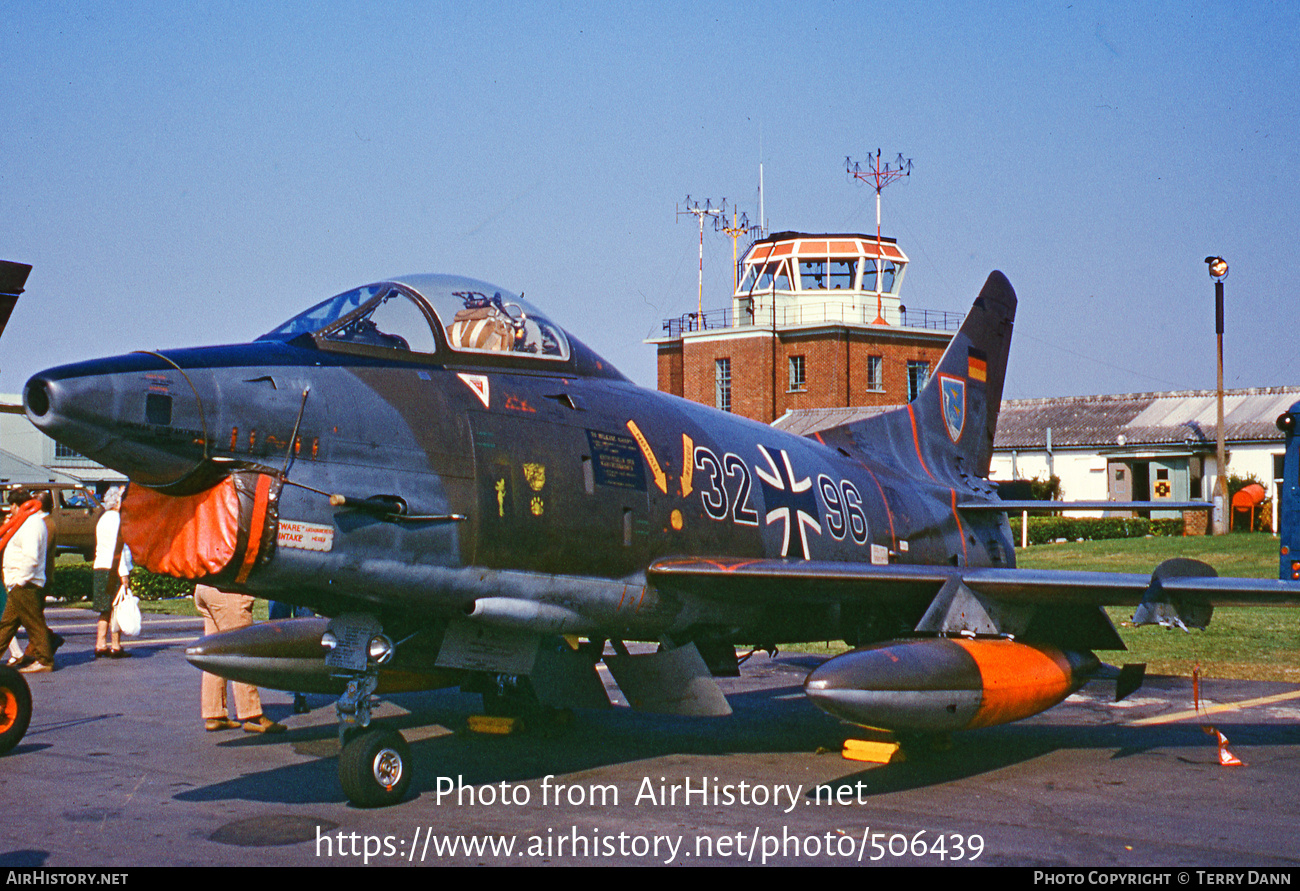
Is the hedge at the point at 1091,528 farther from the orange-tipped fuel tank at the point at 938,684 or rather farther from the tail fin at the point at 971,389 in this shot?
the orange-tipped fuel tank at the point at 938,684

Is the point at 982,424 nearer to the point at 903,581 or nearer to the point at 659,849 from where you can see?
A: the point at 903,581

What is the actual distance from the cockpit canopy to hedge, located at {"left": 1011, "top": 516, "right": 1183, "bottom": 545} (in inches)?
1776

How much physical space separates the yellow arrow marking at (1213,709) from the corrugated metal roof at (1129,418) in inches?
1741

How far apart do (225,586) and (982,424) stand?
10.8 m

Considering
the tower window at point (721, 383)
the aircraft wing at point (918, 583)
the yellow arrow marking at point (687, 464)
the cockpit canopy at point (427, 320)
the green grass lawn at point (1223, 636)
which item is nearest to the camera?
the cockpit canopy at point (427, 320)

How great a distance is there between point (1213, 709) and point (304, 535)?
9.72 meters

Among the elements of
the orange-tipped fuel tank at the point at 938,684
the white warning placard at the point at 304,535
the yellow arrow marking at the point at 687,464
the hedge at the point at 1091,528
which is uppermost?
the yellow arrow marking at the point at 687,464

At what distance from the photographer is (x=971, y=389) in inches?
604

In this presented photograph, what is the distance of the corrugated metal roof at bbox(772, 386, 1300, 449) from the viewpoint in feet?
196

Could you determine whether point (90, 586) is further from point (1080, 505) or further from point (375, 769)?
point (1080, 505)

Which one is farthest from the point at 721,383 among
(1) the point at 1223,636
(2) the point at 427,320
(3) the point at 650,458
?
(2) the point at 427,320

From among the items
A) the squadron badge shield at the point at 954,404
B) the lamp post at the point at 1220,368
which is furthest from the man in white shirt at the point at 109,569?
the lamp post at the point at 1220,368

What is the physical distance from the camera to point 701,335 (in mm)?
63844

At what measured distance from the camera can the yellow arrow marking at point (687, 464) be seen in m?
9.50
